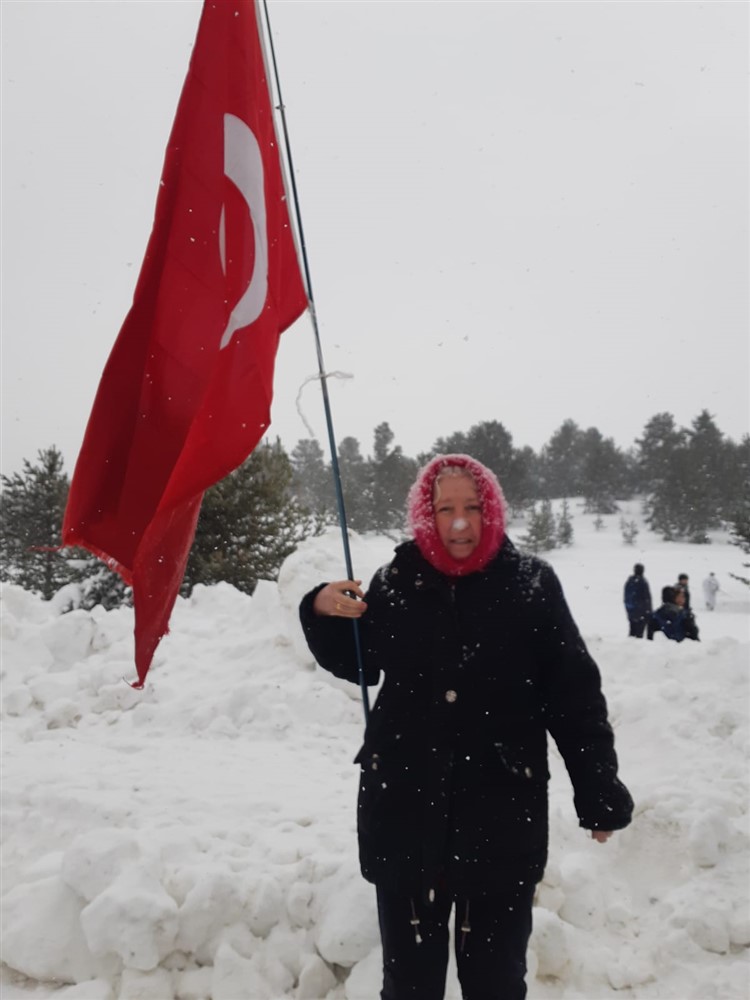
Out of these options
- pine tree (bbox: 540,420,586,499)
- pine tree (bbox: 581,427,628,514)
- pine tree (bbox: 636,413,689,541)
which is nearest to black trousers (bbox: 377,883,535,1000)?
pine tree (bbox: 636,413,689,541)

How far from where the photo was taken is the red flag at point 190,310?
2.39 metres

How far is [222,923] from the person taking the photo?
2639mm

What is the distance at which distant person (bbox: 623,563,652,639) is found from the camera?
40.3 ft

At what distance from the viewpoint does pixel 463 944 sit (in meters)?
1.95

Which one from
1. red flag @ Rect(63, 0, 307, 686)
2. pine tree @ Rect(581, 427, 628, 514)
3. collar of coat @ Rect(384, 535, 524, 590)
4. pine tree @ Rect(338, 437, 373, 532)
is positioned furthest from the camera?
pine tree @ Rect(581, 427, 628, 514)

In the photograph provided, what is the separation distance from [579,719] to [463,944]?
772 mm

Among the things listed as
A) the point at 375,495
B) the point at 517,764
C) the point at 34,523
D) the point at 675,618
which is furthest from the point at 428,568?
the point at 375,495

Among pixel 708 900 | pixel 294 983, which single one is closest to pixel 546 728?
pixel 294 983

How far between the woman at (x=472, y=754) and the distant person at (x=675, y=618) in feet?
29.8

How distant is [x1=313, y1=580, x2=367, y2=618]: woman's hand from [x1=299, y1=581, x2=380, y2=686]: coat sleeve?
0.03m

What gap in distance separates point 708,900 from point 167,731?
151 inches

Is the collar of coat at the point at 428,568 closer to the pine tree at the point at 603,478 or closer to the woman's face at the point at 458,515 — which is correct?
the woman's face at the point at 458,515

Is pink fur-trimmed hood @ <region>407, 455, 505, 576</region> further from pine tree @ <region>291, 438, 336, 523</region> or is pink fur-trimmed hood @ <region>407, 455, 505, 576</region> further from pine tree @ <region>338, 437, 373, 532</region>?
pine tree @ <region>291, 438, 336, 523</region>

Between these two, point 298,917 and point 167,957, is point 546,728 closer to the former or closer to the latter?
point 298,917
